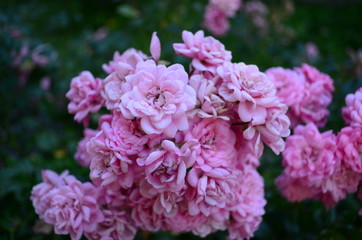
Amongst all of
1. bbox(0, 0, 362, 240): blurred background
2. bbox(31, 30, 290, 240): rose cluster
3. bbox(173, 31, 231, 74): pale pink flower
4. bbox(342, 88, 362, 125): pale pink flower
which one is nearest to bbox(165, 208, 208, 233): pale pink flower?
bbox(31, 30, 290, 240): rose cluster

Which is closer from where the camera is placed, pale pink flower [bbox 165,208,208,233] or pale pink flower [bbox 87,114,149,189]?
pale pink flower [bbox 87,114,149,189]

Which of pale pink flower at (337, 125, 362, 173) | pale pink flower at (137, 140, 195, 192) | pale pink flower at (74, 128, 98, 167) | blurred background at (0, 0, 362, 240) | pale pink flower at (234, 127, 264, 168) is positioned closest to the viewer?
pale pink flower at (137, 140, 195, 192)

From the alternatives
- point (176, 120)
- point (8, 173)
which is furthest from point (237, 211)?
point (8, 173)

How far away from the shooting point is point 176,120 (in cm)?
90

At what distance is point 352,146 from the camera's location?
1.08 metres

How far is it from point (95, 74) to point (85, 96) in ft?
4.04

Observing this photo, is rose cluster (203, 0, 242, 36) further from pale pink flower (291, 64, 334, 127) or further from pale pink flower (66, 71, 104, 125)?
pale pink flower (66, 71, 104, 125)

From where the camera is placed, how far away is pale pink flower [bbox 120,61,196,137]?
34.2 inches

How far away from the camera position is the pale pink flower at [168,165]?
0.86 meters

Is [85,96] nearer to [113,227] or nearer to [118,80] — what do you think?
[118,80]

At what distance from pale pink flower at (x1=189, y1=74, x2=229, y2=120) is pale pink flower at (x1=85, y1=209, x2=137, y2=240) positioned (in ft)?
1.34

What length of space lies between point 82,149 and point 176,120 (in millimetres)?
493

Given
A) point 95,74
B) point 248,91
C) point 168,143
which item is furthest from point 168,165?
point 95,74

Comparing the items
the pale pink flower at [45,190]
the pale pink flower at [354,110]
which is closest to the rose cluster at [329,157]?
the pale pink flower at [354,110]
